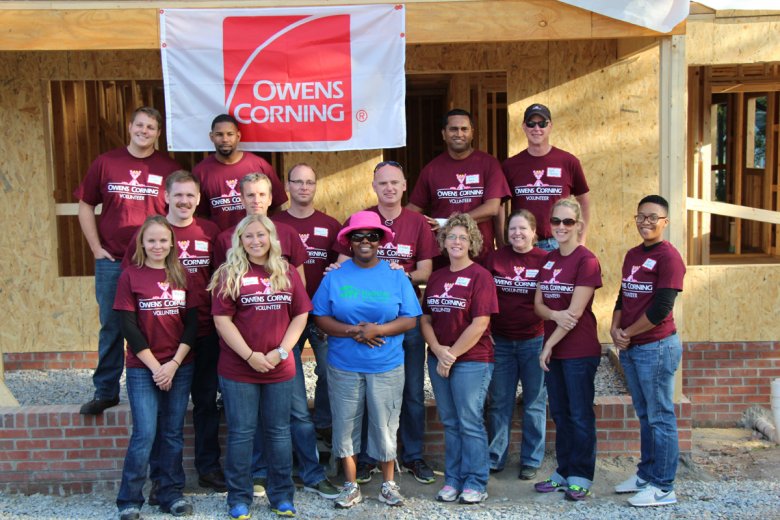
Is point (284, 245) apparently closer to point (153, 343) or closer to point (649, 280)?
point (153, 343)

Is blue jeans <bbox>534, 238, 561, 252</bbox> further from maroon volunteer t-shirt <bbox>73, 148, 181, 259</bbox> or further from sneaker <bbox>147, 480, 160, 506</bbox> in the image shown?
sneaker <bbox>147, 480, 160, 506</bbox>

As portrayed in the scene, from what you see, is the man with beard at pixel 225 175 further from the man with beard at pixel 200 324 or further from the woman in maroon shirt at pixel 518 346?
the woman in maroon shirt at pixel 518 346

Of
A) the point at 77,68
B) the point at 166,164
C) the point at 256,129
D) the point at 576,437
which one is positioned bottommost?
the point at 576,437

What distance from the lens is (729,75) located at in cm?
905

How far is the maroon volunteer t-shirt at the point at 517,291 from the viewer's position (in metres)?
4.41

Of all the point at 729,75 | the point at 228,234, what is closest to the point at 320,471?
the point at 228,234

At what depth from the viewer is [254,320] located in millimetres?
3873

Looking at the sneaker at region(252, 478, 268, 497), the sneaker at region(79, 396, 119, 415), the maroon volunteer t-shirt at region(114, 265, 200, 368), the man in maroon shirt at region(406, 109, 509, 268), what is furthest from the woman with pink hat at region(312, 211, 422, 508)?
the sneaker at region(79, 396, 119, 415)

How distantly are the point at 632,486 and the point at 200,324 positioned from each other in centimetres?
303

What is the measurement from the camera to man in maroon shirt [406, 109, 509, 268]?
15.4ft

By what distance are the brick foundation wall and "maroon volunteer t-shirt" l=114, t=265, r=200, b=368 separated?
16.1ft

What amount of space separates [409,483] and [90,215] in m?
2.87

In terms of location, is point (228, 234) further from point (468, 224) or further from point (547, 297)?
point (547, 297)

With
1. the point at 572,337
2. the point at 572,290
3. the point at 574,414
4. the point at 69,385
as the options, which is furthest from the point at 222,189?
the point at 574,414
